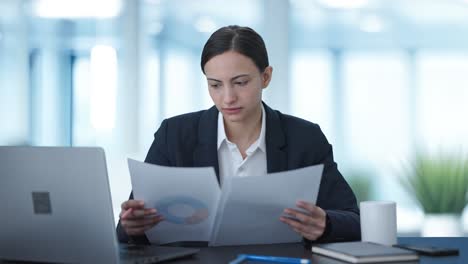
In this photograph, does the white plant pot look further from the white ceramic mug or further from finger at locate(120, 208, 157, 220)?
finger at locate(120, 208, 157, 220)

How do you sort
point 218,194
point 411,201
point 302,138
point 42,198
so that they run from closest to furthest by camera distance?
point 42,198
point 218,194
point 302,138
point 411,201

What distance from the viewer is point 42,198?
1.41 meters

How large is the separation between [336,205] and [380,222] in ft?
1.16

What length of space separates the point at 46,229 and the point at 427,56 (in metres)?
3.05

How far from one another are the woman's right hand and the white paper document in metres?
0.02

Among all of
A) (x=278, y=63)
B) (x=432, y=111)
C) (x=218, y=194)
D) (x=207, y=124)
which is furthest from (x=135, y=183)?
(x=432, y=111)

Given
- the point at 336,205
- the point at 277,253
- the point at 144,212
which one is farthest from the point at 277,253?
the point at 336,205

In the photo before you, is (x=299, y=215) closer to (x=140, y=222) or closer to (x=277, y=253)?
(x=277, y=253)

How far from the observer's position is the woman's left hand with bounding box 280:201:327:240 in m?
1.63

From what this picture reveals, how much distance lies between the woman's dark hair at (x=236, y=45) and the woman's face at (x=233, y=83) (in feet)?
0.05

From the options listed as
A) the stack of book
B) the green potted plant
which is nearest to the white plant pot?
the green potted plant

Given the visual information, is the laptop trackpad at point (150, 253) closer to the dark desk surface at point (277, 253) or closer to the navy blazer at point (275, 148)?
the dark desk surface at point (277, 253)

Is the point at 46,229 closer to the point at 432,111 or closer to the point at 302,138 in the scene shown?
the point at 302,138

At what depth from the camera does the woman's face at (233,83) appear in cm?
192
